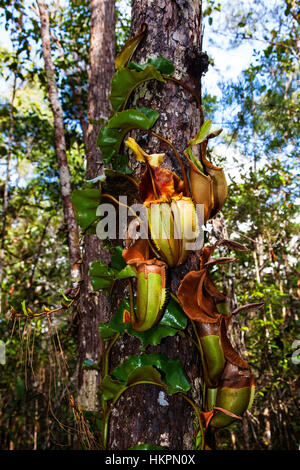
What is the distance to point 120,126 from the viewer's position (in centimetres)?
74

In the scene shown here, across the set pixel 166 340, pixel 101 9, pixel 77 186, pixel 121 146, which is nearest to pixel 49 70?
pixel 101 9

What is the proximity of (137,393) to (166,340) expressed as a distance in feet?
0.34

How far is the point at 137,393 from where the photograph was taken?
0.62 meters

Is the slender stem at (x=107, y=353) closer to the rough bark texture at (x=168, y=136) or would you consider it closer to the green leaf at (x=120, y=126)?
A: the rough bark texture at (x=168, y=136)

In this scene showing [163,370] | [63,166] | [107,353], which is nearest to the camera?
[163,370]

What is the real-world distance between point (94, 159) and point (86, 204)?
63.0 inches

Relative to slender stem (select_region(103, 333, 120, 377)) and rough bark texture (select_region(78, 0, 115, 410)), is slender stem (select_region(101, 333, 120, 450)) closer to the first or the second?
slender stem (select_region(103, 333, 120, 377))

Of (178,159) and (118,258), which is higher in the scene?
(178,159)

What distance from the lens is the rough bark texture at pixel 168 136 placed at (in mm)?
594

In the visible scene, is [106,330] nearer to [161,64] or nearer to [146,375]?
[146,375]

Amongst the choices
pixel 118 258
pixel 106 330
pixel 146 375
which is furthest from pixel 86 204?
pixel 146 375

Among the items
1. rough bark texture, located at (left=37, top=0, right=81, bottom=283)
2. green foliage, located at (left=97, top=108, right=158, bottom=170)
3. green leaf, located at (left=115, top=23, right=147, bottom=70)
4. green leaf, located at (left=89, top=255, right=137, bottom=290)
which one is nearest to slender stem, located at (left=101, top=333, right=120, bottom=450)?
green leaf, located at (left=89, top=255, right=137, bottom=290)

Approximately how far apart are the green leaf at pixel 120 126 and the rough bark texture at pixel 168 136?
0.03 meters

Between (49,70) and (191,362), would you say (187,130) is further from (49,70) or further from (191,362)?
(49,70)
